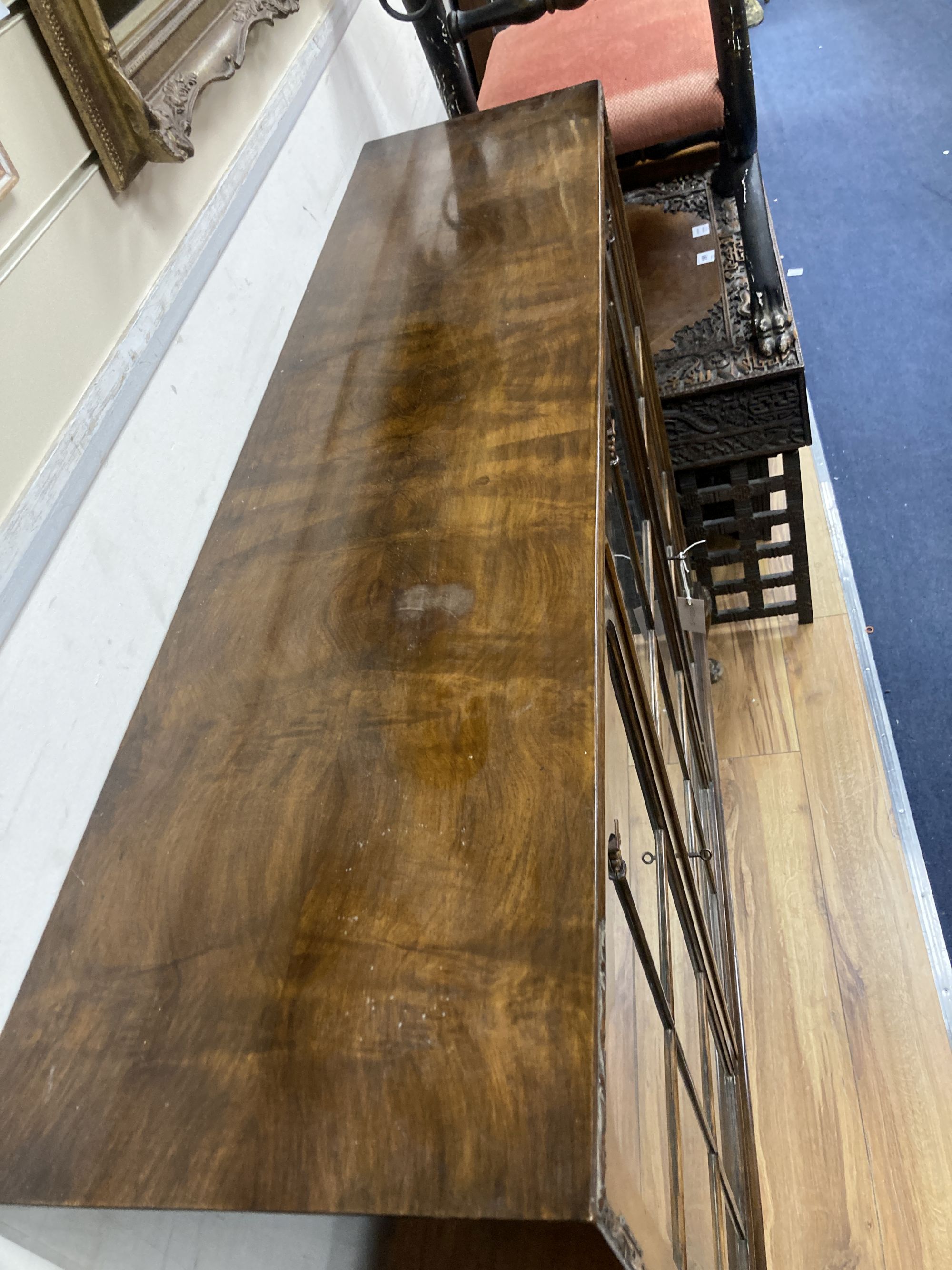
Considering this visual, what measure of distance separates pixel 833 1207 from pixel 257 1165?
37.2 inches

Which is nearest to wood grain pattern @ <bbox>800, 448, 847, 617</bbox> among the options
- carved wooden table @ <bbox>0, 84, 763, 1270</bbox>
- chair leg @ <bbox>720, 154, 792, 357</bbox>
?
chair leg @ <bbox>720, 154, 792, 357</bbox>

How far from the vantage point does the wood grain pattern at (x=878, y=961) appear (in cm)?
109

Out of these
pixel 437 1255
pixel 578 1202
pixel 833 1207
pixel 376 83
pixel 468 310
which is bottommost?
pixel 833 1207

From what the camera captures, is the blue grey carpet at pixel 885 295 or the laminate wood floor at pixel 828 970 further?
the blue grey carpet at pixel 885 295

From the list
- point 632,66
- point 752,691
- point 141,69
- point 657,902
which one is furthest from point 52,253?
point 752,691

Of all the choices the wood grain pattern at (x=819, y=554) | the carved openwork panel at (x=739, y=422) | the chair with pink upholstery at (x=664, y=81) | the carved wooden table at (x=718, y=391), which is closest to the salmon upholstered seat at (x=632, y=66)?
the chair with pink upholstery at (x=664, y=81)

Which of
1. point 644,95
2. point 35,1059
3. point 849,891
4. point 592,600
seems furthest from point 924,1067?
point 644,95

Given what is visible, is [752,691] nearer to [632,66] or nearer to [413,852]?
[632,66]

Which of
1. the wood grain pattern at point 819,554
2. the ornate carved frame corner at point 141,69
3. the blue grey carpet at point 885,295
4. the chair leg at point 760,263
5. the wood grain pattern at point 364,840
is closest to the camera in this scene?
the wood grain pattern at point 364,840

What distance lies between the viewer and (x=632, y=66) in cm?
137

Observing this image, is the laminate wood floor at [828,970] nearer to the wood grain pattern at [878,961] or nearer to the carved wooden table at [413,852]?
the wood grain pattern at [878,961]

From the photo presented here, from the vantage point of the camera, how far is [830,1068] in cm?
121

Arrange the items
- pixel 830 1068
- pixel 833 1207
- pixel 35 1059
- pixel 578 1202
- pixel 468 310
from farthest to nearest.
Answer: pixel 830 1068
pixel 833 1207
pixel 468 310
pixel 35 1059
pixel 578 1202

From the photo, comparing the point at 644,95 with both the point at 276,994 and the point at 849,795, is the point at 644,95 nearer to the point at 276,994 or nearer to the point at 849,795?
Result: the point at 849,795
